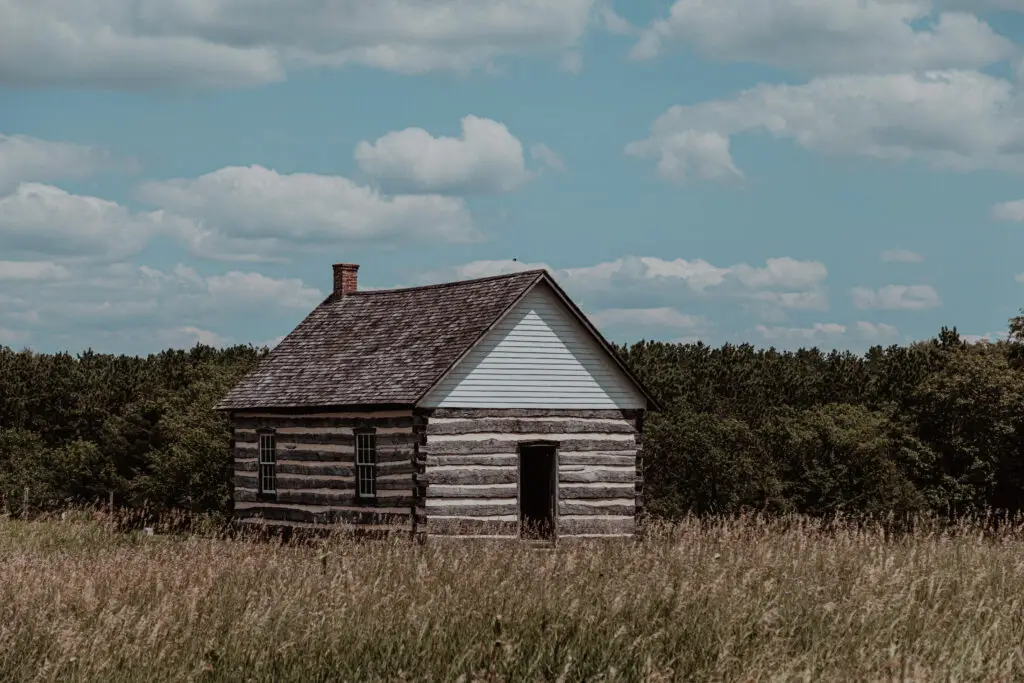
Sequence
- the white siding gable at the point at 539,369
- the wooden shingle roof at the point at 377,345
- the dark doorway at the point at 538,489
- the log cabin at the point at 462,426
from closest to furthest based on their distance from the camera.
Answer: the log cabin at the point at 462,426, the white siding gable at the point at 539,369, the wooden shingle roof at the point at 377,345, the dark doorway at the point at 538,489

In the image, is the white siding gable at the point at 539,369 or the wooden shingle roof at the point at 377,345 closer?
the white siding gable at the point at 539,369

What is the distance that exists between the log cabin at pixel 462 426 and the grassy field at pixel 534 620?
11797mm

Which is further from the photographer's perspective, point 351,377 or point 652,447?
point 652,447

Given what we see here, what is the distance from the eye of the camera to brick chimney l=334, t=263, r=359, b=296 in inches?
1256

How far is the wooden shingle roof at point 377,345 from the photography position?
25891mm

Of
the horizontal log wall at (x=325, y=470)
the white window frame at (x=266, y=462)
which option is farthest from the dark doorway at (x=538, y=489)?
the white window frame at (x=266, y=462)

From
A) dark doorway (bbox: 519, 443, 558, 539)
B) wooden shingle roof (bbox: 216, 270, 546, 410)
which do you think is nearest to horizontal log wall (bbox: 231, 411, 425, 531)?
wooden shingle roof (bbox: 216, 270, 546, 410)

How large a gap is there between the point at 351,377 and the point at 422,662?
1809cm

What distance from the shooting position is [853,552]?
43.6ft

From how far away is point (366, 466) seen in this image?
26.3m

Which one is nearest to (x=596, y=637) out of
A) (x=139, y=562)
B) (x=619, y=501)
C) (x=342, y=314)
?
(x=139, y=562)

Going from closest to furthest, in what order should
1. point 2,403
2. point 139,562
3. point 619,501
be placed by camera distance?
point 139,562
point 619,501
point 2,403

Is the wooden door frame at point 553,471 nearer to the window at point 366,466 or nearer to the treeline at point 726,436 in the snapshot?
the window at point 366,466

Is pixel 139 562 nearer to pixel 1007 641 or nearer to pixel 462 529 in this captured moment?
pixel 1007 641
